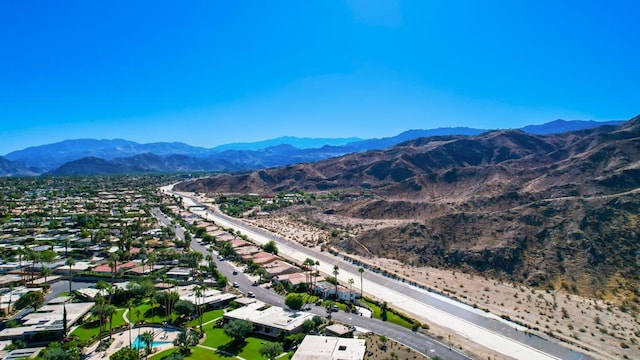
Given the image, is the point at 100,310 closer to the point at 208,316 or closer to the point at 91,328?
the point at 91,328

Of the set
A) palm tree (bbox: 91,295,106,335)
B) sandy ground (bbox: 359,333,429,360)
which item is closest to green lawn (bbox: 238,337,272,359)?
sandy ground (bbox: 359,333,429,360)

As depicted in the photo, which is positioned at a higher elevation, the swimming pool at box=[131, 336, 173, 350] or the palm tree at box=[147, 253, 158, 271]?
the palm tree at box=[147, 253, 158, 271]

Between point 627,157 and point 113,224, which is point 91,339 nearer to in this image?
point 113,224

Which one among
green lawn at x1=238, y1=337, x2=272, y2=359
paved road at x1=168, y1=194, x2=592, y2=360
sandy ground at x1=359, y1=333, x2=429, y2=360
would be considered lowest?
paved road at x1=168, y1=194, x2=592, y2=360

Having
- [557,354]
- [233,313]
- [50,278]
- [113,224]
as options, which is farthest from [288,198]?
[557,354]

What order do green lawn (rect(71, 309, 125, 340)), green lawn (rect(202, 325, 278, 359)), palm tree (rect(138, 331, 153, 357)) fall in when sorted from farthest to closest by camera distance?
green lawn (rect(71, 309, 125, 340)) → green lawn (rect(202, 325, 278, 359)) → palm tree (rect(138, 331, 153, 357))

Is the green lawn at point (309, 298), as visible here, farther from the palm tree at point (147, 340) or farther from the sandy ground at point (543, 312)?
the palm tree at point (147, 340)

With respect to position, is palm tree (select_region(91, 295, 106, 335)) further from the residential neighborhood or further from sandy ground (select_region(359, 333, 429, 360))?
sandy ground (select_region(359, 333, 429, 360))
